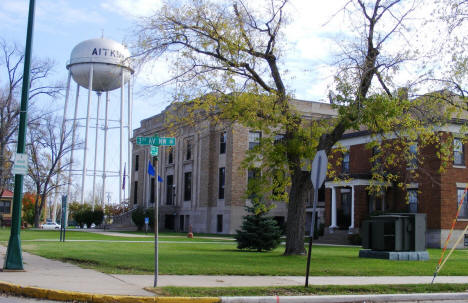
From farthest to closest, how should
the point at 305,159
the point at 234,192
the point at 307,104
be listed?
the point at 307,104 → the point at 234,192 → the point at 305,159

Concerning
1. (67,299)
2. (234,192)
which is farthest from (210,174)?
(67,299)

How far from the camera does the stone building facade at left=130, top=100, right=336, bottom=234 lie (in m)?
50.5

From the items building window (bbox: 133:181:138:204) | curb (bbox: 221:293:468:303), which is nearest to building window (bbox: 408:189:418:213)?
curb (bbox: 221:293:468:303)

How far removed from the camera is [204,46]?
1984cm

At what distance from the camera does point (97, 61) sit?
55.9 meters

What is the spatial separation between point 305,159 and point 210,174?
32.5 meters

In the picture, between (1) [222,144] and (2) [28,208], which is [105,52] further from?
(2) [28,208]

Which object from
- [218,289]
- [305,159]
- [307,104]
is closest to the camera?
[218,289]

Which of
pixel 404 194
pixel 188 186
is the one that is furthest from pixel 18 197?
pixel 188 186

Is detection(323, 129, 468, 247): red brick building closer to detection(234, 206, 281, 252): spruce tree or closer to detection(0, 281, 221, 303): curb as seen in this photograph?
detection(234, 206, 281, 252): spruce tree

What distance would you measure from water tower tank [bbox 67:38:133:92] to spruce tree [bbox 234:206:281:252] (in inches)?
1337

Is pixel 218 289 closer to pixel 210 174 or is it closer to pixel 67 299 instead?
pixel 67 299

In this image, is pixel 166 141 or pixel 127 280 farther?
pixel 127 280

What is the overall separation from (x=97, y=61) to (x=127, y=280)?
151 feet
